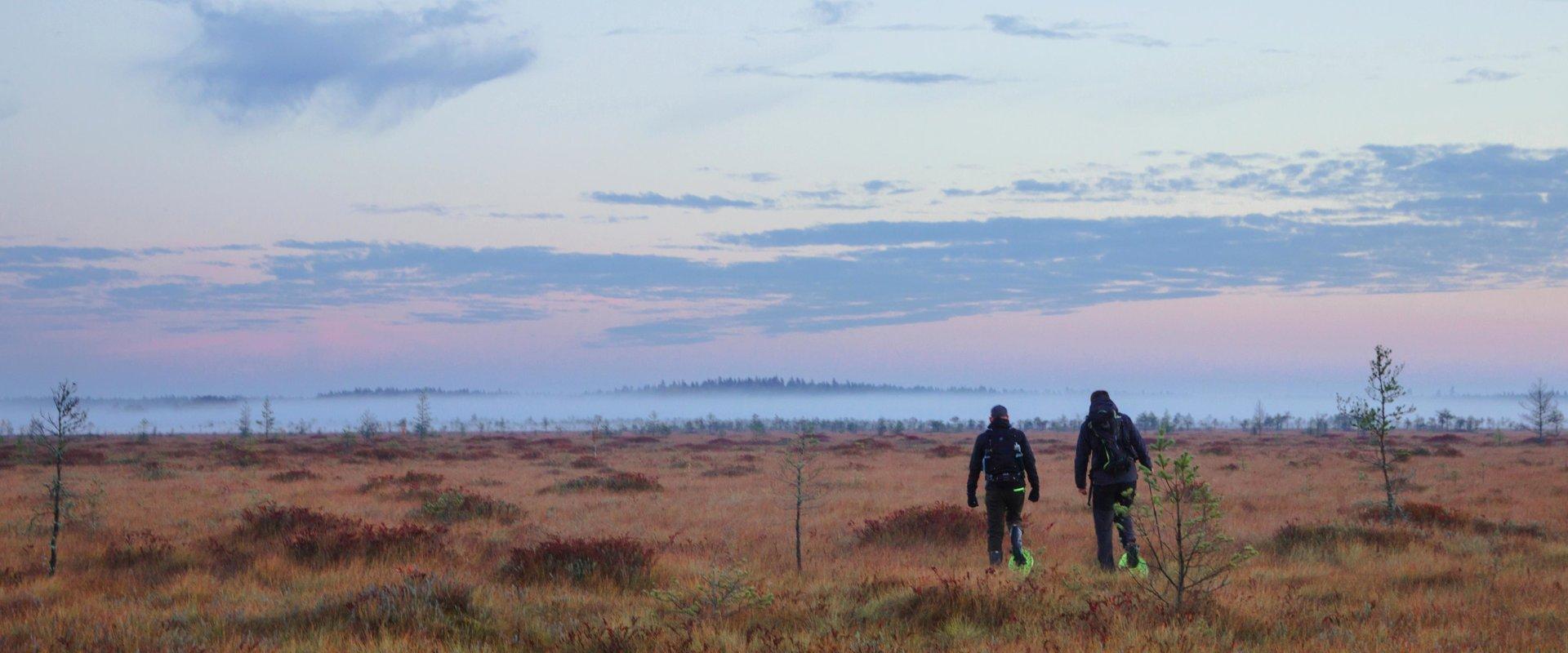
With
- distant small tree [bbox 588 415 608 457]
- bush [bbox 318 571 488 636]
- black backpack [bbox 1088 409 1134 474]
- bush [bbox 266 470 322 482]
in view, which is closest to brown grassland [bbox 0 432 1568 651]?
bush [bbox 318 571 488 636]

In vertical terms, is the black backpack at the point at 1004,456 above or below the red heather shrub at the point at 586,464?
above

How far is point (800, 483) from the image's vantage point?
10.3 m

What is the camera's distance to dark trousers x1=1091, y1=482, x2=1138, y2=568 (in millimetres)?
9391

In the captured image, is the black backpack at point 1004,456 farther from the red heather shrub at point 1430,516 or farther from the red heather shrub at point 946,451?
the red heather shrub at point 946,451

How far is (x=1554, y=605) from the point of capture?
7.60 metres

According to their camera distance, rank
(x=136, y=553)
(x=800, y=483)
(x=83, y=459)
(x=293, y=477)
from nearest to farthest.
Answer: (x=800, y=483), (x=136, y=553), (x=293, y=477), (x=83, y=459)

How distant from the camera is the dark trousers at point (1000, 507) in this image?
32.5 ft

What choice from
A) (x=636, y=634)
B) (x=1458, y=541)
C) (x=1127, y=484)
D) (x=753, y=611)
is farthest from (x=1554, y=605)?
(x=636, y=634)

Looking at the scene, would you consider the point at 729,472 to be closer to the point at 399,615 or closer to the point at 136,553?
the point at 136,553

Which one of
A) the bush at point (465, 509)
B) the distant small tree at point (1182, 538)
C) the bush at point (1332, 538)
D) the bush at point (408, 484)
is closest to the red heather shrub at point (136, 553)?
the bush at point (465, 509)

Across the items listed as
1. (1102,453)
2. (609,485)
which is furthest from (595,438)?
(1102,453)

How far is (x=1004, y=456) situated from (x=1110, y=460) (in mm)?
1107

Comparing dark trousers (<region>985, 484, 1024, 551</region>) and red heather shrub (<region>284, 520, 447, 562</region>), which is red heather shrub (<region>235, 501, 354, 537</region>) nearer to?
red heather shrub (<region>284, 520, 447, 562</region>)

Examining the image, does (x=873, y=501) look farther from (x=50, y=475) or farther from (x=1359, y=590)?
(x=50, y=475)
